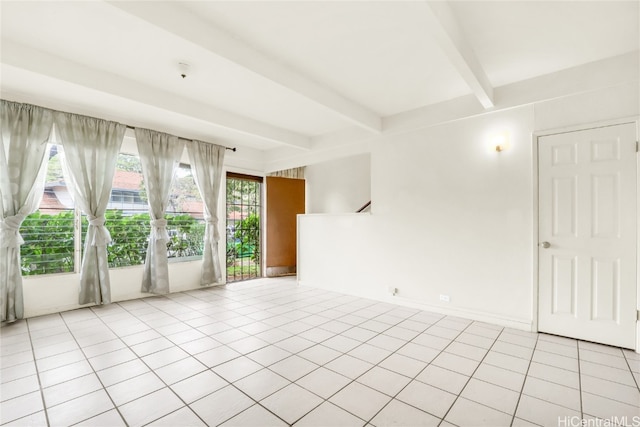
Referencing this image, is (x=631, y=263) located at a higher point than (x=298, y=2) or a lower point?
lower

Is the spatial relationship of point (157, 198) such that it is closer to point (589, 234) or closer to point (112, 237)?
point (112, 237)

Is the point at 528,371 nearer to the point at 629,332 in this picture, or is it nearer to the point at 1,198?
the point at 629,332

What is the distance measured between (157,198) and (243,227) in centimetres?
195

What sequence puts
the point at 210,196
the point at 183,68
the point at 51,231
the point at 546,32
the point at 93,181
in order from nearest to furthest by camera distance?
the point at 546,32 < the point at 183,68 < the point at 51,231 < the point at 93,181 < the point at 210,196

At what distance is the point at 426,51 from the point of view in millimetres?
2750

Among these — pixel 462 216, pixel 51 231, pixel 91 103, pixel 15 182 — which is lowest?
pixel 51 231

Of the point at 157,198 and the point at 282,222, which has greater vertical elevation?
the point at 157,198

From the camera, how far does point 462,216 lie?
3.72 meters

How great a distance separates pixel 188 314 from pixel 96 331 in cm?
96

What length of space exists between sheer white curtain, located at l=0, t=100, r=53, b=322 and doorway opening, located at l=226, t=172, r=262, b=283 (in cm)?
290

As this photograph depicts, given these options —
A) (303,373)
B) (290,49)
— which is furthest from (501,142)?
(303,373)

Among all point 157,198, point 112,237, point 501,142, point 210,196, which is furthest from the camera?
point 210,196

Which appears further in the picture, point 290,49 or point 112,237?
point 112,237

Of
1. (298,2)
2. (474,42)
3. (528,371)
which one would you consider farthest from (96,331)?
(474,42)
